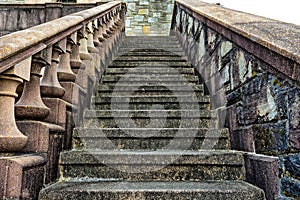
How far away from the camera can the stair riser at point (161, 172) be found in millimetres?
2002

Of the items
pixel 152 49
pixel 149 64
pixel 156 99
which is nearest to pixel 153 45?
pixel 152 49

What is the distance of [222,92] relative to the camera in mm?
2602

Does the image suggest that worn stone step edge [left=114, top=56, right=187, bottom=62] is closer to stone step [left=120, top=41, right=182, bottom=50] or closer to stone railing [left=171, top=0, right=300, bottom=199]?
stone step [left=120, top=41, right=182, bottom=50]

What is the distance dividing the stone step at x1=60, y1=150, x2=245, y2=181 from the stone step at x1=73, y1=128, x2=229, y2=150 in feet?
1.16

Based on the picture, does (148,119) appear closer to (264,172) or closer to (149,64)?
(264,172)

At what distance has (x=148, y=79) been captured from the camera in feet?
12.0

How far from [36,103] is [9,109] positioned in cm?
30

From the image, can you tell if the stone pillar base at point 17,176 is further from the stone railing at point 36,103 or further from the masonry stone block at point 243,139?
the masonry stone block at point 243,139

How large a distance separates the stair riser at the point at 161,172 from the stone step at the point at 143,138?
365 mm

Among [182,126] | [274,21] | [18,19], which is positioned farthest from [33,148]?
[18,19]

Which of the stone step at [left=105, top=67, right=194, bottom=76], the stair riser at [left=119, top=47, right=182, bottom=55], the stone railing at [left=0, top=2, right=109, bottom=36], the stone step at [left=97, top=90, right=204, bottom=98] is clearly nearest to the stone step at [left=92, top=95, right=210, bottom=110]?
the stone step at [left=97, top=90, right=204, bottom=98]

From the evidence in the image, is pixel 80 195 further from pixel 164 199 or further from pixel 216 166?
pixel 216 166

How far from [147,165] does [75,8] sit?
505 cm

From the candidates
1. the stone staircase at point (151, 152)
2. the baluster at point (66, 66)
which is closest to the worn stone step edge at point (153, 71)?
the stone staircase at point (151, 152)
